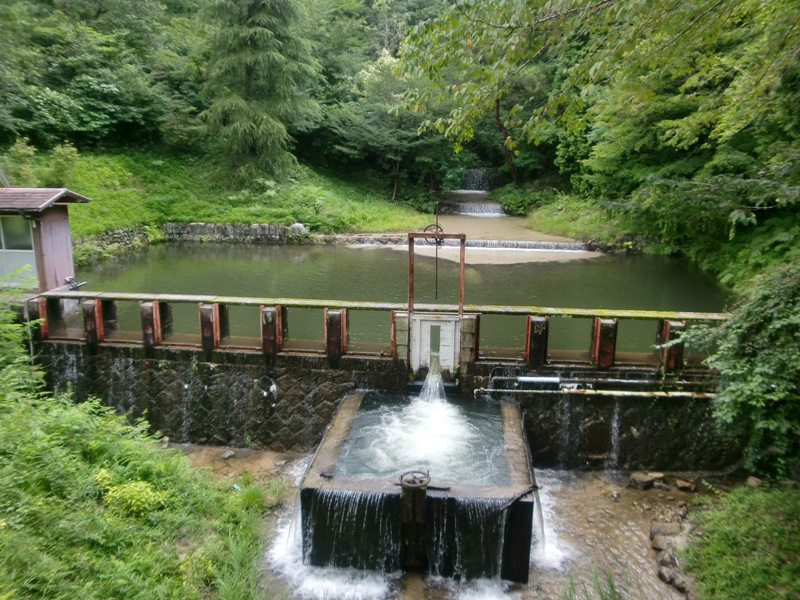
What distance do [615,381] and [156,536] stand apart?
250 inches

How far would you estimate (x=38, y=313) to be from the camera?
388 inches

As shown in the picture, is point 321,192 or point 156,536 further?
point 321,192

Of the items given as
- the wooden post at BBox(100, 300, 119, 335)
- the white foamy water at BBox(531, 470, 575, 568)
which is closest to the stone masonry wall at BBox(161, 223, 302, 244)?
the wooden post at BBox(100, 300, 119, 335)

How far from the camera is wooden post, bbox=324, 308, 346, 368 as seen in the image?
8.77 m

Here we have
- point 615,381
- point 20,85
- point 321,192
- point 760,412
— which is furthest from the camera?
point 321,192

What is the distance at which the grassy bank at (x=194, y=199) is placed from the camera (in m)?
22.0

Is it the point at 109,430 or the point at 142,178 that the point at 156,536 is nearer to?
the point at 109,430

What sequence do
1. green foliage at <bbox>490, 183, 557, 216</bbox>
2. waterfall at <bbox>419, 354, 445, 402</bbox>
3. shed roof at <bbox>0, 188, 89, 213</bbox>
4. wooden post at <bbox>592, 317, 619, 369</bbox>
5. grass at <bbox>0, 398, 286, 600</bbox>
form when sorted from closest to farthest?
grass at <bbox>0, 398, 286, 600</bbox> → wooden post at <bbox>592, 317, 619, 369</bbox> → waterfall at <bbox>419, 354, 445, 402</bbox> → shed roof at <bbox>0, 188, 89, 213</bbox> → green foliage at <bbox>490, 183, 557, 216</bbox>

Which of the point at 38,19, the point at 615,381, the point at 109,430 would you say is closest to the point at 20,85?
the point at 38,19

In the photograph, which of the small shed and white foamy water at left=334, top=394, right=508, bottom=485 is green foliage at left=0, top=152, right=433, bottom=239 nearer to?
the small shed

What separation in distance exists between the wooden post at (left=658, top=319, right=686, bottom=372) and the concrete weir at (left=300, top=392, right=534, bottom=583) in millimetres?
3447

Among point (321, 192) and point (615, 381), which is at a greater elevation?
point (321, 192)

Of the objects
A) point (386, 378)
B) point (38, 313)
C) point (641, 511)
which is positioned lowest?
point (641, 511)

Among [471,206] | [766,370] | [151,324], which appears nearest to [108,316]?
[151,324]
